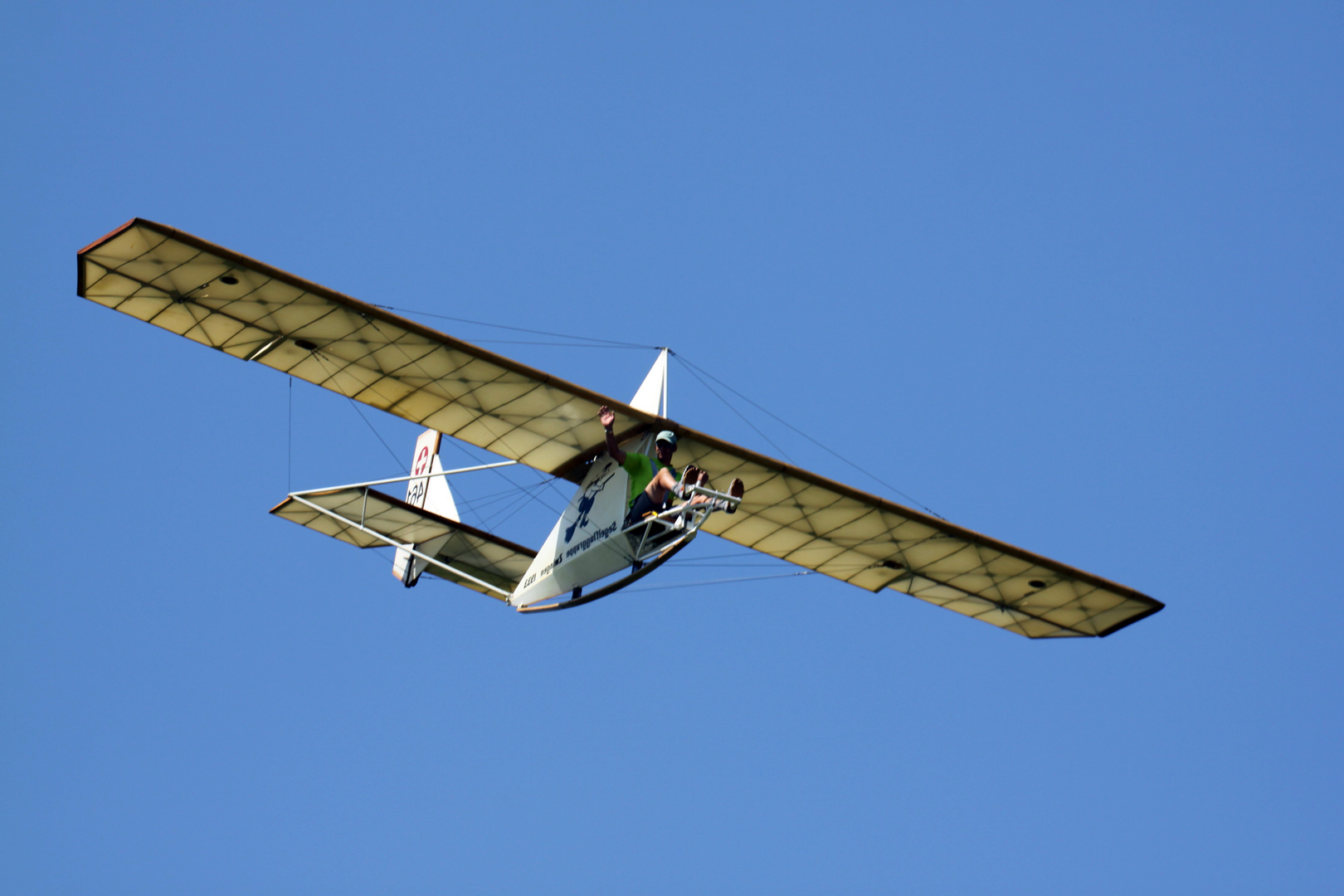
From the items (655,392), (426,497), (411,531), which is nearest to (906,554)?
(655,392)

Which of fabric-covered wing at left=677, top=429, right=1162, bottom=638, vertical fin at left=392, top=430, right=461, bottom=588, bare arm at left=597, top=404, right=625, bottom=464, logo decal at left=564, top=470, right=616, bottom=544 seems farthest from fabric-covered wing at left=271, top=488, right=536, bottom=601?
bare arm at left=597, top=404, right=625, bottom=464

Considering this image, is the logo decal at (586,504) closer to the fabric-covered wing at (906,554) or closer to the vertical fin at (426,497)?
the fabric-covered wing at (906,554)

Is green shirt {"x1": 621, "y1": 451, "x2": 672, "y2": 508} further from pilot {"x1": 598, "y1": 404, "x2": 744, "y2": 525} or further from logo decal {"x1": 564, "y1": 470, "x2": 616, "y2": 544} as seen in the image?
logo decal {"x1": 564, "y1": 470, "x2": 616, "y2": 544}

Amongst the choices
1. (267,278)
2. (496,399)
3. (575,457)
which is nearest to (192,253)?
(267,278)

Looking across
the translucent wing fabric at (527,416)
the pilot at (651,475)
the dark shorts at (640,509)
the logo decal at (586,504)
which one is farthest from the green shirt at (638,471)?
the translucent wing fabric at (527,416)

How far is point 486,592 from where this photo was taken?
Answer: 2172cm

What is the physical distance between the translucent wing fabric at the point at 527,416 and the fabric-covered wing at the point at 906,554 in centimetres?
3

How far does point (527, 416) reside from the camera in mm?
19312

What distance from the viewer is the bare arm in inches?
706

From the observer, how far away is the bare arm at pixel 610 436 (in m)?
17.9

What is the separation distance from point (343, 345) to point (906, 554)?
9.93 m

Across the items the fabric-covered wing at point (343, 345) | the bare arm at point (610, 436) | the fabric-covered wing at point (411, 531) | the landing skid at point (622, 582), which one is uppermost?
the fabric-covered wing at point (343, 345)

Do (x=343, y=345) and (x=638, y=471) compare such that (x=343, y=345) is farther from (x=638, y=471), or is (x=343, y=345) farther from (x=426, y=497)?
(x=426, y=497)

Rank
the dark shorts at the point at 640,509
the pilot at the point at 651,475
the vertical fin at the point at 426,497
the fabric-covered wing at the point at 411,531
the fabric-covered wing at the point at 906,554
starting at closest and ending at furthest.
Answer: the pilot at the point at 651,475 < the dark shorts at the point at 640,509 < the fabric-covered wing at the point at 906,554 < the fabric-covered wing at the point at 411,531 < the vertical fin at the point at 426,497
